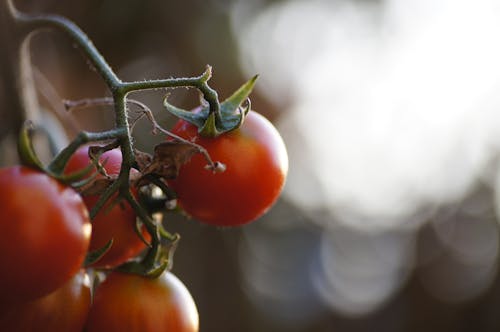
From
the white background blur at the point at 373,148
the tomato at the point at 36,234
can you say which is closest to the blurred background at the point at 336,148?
the white background blur at the point at 373,148

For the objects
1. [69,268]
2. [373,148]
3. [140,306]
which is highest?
[69,268]

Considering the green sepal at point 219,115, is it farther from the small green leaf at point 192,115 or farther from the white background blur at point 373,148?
the white background blur at point 373,148

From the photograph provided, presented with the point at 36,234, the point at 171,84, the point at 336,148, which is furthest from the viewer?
the point at 336,148

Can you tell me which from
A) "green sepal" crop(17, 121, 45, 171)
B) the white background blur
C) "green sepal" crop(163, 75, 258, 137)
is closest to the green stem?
"green sepal" crop(163, 75, 258, 137)

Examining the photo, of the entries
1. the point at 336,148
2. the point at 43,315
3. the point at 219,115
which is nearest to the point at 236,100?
the point at 219,115

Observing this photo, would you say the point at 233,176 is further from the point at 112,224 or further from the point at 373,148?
the point at 373,148

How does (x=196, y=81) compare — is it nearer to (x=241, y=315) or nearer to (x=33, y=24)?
(x=33, y=24)

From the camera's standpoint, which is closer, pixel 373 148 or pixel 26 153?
pixel 26 153

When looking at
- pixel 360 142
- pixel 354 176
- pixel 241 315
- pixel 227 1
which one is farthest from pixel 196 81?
pixel 354 176
